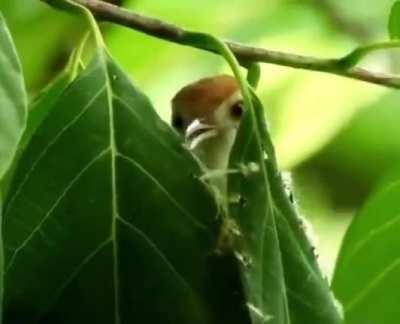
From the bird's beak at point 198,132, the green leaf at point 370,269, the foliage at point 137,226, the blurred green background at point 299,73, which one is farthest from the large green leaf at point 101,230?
the blurred green background at point 299,73

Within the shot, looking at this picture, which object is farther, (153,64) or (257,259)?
(153,64)

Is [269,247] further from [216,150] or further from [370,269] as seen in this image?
[216,150]

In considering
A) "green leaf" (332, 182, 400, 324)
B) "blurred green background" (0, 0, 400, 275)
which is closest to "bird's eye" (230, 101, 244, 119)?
"green leaf" (332, 182, 400, 324)

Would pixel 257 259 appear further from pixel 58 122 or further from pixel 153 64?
pixel 153 64

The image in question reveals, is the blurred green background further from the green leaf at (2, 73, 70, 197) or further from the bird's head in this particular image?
the green leaf at (2, 73, 70, 197)

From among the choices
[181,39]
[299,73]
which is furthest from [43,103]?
[299,73]

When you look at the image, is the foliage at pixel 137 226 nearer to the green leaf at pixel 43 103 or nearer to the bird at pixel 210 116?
the green leaf at pixel 43 103

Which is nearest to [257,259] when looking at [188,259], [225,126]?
[188,259]
